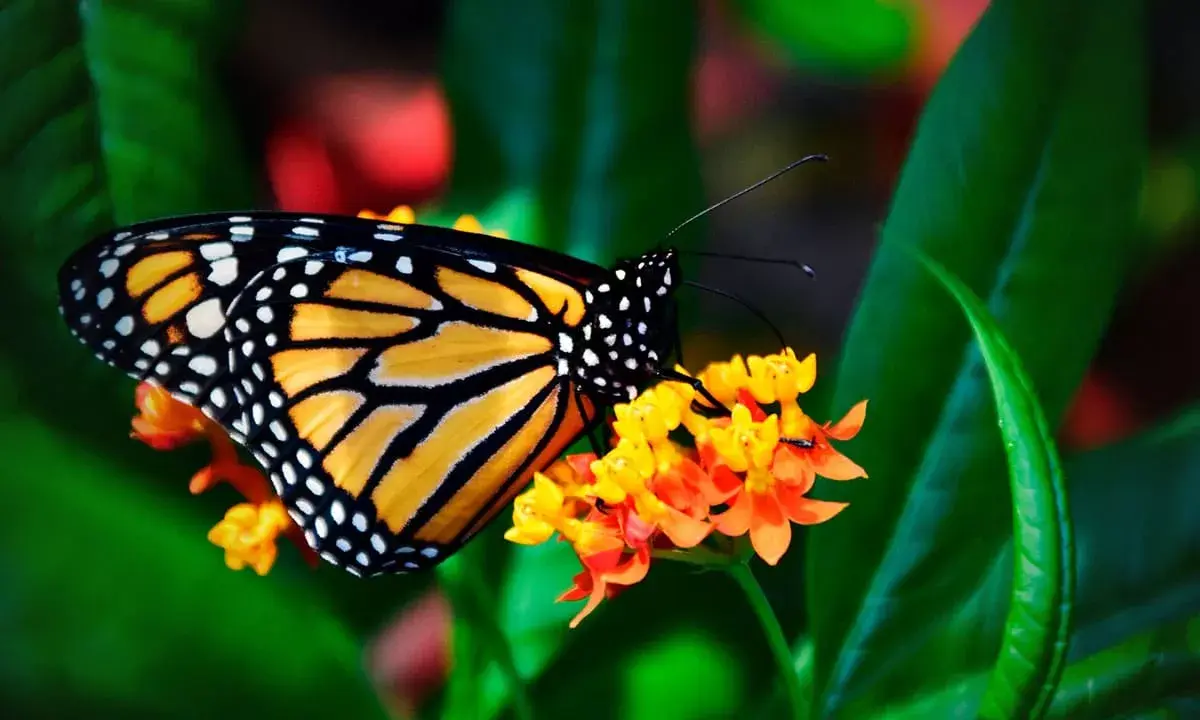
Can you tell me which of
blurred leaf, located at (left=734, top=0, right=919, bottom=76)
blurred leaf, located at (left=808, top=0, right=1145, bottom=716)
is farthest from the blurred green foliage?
blurred leaf, located at (left=734, top=0, right=919, bottom=76)

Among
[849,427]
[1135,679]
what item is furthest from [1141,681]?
[849,427]

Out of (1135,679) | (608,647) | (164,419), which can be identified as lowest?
(608,647)

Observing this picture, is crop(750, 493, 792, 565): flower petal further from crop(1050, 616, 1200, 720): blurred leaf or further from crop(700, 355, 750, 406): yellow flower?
crop(1050, 616, 1200, 720): blurred leaf

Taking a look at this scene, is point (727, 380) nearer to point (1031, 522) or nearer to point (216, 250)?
point (1031, 522)

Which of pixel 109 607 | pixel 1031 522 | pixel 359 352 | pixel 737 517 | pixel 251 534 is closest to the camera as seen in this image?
pixel 109 607

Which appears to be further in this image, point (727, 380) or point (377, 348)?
point (377, 348)

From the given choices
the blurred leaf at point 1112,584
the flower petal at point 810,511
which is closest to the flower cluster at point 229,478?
the flower petal at point 810,511

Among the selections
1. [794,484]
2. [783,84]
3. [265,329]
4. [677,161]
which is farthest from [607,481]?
[783,84]

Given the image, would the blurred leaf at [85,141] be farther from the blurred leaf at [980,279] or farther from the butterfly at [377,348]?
the blurred leaf at [980,279]
